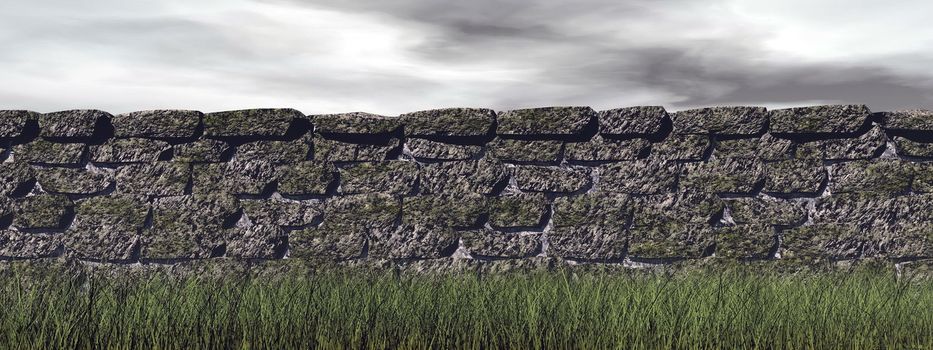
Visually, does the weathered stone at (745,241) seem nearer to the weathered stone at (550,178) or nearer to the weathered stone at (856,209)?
the weathered stone at (856,209)

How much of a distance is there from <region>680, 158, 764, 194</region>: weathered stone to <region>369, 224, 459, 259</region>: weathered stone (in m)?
1.35

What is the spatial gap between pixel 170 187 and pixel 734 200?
10.7 ft

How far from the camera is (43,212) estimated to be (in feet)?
21.3

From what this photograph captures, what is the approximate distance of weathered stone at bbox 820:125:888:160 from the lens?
5820 millimetres

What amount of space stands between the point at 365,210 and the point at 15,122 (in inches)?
92.2

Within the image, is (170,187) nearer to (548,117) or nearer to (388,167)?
(388,167)

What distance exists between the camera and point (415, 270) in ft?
19.7

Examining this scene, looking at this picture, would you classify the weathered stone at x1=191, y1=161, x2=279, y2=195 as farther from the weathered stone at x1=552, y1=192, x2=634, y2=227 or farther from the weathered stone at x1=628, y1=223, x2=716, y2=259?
the weathered stone at x1=628, y1=223, x2=716, y2=259

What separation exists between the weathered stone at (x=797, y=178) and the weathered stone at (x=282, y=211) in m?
2.56

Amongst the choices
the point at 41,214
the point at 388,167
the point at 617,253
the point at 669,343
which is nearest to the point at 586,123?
the point at 617,253

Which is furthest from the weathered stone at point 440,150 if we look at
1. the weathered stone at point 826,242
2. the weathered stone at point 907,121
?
the weathered stone at point 907,121

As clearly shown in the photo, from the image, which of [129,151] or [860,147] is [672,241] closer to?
[860,147]

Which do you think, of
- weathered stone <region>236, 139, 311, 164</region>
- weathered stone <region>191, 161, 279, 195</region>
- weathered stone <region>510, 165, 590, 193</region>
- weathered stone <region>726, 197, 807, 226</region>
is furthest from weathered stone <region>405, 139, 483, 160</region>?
weathered stone <region>726, 197, 807, 226</region>

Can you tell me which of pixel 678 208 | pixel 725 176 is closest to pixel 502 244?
pixel 678 208
